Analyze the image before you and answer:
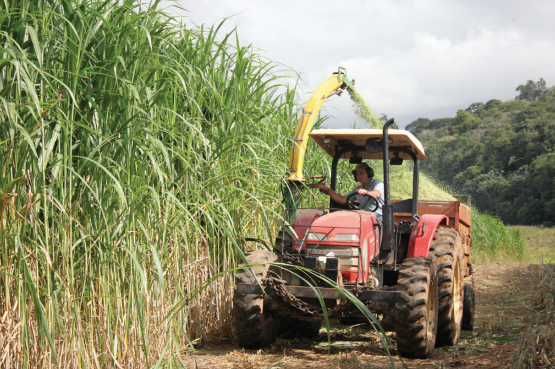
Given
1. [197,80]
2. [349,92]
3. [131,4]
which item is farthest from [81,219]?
[349,92]

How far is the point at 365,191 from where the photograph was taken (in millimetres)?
5016

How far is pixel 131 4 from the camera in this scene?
3.43 meters

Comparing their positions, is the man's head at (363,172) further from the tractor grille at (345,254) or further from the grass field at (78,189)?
the grass field at (78,189)

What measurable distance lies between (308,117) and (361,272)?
220cm

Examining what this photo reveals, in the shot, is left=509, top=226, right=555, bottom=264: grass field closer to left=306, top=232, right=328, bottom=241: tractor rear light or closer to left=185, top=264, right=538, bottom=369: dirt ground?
left=185, top=264, right=538, bottom=369: dirt ground

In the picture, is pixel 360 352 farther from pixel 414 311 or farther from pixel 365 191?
pixel 365 191

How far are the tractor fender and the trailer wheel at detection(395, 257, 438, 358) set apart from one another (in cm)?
47

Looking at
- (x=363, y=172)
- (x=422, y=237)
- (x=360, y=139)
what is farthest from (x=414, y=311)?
(x=360, y=139)

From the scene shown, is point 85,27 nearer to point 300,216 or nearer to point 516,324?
point 300,216

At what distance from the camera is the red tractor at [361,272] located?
4.36 meters

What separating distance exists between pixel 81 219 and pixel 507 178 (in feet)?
130

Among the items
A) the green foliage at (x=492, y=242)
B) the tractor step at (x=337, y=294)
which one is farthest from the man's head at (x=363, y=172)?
the green foliage at (x=492, y=242)

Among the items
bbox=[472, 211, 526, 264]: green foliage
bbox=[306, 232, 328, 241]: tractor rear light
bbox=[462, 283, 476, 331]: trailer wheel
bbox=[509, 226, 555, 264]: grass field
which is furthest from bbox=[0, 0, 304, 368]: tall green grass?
bbox=[509, 226, 555, 264]: grass field

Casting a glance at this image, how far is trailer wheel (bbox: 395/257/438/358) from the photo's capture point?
4289 millimetres
